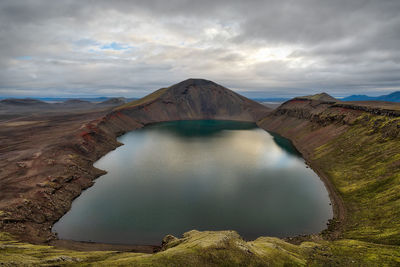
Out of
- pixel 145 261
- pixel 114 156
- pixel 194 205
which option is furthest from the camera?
pixel 114 156

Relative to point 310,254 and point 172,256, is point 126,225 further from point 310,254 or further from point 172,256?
point 310,254

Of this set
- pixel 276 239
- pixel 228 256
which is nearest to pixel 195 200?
pixel 276 239

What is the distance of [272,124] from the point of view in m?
171

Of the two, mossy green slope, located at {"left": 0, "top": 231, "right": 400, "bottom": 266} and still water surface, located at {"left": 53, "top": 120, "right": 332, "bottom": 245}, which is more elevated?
mossy green slope, located at {"left": 0, "top": 231, "right": 400, "bottom": 266}

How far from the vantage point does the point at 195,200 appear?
47250mm

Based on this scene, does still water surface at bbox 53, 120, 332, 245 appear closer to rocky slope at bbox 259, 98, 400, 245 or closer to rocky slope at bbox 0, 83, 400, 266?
rocky slope at bbox 0, 83, 400, 266

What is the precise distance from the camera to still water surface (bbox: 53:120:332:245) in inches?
1500

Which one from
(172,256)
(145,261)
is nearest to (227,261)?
(172,256)

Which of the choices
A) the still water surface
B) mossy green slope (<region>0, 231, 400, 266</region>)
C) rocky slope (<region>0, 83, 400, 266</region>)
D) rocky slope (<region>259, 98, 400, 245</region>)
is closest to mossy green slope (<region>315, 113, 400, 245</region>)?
rocky slope (<region>259, 98, 400, 245</region>)

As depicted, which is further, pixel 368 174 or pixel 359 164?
pixel 359 164

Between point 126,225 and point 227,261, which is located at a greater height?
point 227,261

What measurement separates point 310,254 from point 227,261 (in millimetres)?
12526

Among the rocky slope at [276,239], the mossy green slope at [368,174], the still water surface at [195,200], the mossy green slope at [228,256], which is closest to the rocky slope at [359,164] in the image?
the mossy green slope at [368,174]

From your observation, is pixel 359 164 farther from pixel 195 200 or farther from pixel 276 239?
pixel 195 200
